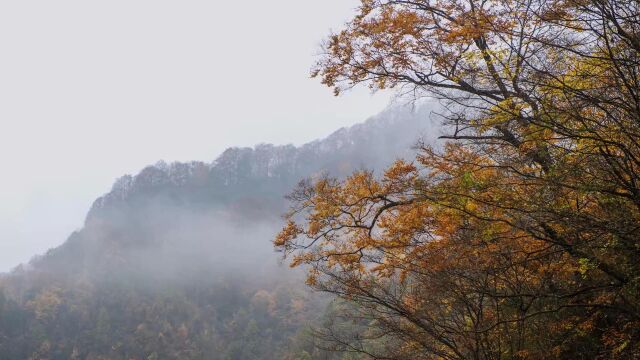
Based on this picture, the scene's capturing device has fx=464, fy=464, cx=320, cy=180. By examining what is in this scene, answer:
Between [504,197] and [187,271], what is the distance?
106501mm

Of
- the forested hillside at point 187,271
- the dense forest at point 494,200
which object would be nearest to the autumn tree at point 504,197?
the dense forest at point 494,200

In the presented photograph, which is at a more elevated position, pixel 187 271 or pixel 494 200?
pixel 494 200

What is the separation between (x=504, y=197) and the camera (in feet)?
14.3

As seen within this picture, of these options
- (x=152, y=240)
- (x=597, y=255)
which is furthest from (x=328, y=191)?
(x=152, y=240)

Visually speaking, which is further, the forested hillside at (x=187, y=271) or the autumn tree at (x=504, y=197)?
the forested hillside at (x=187, y=271)

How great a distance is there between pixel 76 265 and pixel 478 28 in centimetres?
11475

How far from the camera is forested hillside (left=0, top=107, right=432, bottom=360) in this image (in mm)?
71125

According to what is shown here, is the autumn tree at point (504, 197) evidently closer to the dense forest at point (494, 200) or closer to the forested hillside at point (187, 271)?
the dense forest at point (494, 200)

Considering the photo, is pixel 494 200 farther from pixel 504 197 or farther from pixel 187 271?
pixel 187 271

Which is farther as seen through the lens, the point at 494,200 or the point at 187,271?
the point at 187,271

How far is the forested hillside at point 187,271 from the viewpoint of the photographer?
71.1 metres

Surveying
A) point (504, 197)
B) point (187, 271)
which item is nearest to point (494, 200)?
point (504, 197)

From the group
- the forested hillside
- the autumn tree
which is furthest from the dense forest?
the forested hillside

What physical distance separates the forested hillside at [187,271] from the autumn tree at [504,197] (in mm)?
25513
